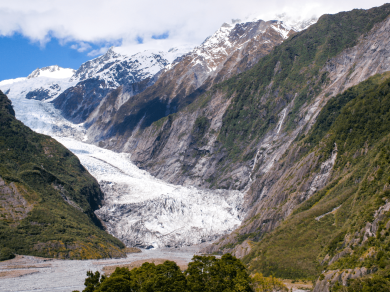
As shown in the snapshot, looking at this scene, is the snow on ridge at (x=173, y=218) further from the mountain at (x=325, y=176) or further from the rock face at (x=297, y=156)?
the rock face at (x=297, y=156)

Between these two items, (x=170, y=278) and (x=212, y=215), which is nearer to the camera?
(x=170, y=278)

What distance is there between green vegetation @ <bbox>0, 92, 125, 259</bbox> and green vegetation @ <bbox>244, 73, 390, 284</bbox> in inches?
2235

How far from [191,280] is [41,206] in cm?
8802

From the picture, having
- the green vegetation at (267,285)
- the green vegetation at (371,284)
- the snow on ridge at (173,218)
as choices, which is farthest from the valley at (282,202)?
the green vegetation at (267,285)

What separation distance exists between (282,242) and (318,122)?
68.2 meters

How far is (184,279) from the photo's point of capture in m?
62.4

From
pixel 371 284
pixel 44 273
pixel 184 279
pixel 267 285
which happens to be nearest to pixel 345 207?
pixel 267 285

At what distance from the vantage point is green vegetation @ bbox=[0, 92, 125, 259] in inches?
4596

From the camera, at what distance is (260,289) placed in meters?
64.0

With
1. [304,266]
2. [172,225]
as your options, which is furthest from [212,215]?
[304,266]

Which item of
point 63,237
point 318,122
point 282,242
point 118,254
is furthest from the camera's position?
point 318,122

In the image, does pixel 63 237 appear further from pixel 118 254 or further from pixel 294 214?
pixel 294 214

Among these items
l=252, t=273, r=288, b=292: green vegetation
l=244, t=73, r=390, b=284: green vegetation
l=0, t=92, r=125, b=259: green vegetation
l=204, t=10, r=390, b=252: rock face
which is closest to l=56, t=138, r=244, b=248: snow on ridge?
l=0, t=92, r=125, b=259: green vegetation

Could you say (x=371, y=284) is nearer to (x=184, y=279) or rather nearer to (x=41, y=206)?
(x=184, y=279)
